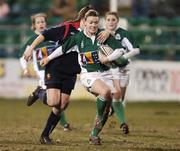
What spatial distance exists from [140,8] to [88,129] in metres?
14.9

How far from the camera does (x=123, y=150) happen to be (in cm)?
1287

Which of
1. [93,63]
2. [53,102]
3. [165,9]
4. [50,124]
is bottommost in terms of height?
[50,124]

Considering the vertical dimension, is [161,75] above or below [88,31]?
below

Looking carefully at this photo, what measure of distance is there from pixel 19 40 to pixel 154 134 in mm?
14015

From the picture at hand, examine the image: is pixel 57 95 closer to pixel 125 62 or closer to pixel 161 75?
pixel 125 62

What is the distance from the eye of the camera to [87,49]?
13.7m

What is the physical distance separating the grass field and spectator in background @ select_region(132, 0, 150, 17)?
5.61m

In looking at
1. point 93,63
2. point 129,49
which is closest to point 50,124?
point 93,63

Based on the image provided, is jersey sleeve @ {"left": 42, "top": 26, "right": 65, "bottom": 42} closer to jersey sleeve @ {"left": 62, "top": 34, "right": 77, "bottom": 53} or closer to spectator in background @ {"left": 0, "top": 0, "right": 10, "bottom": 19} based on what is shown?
jersey sleeve @ {"left": 62, "top": 34, "right": 77, "bottom": 53}

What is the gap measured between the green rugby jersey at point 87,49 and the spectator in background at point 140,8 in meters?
17.3

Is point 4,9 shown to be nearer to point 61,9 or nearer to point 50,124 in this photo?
point 61,9

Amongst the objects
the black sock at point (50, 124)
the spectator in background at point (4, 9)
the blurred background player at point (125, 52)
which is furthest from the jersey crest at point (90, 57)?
the spectator in background at point (4, 9)

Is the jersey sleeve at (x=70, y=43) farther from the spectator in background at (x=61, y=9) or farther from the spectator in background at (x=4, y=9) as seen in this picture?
the spectator in background at (x=4, y=9)

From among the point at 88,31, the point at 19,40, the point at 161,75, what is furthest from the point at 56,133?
the point at 19,40
